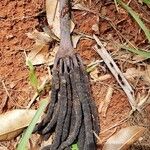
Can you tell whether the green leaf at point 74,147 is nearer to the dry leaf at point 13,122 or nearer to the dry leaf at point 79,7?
the dry leaf at point 13,122

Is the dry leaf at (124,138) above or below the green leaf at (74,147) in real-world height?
below

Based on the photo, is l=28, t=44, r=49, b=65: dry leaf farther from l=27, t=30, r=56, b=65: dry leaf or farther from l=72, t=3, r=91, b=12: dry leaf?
l=72, t=3, r=91, b=12: dry leaf

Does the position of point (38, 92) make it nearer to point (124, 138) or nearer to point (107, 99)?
point (107, 99)

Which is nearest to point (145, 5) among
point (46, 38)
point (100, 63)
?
point (100, 63)

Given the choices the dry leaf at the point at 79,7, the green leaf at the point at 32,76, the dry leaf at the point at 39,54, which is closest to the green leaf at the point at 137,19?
the dry leaf at the point at 79,7

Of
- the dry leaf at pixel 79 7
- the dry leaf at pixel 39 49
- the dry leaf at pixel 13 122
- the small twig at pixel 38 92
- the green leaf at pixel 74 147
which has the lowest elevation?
the green leaf at pixel 74 147

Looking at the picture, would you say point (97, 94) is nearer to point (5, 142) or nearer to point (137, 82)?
point (137, 82)

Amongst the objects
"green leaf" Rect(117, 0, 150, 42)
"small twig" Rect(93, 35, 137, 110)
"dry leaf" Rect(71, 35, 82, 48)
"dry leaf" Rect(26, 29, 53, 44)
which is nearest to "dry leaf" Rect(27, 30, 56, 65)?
"dry leaf" Rect(26, 29, 53, 44)
